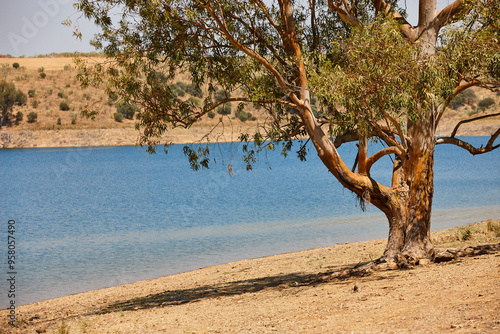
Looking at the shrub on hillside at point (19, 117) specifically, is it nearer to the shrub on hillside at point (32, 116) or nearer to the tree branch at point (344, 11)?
the shrub on hillside at point (32, 116)

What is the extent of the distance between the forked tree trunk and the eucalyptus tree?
15mm

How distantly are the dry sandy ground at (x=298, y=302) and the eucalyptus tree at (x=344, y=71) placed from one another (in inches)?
56.9

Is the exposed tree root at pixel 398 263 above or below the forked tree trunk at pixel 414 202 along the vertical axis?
below

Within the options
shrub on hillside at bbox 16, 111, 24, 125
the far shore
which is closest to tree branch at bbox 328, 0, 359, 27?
the far shore

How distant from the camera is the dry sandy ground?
16.1ft

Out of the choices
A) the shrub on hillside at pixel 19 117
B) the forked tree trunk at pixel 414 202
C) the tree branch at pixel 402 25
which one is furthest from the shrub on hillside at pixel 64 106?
the forked tree trunk at pixel 414 202

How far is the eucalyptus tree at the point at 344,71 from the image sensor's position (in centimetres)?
709

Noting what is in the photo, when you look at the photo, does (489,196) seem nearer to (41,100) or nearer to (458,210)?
(458,210)

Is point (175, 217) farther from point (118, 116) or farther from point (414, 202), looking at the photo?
point (118, 116)

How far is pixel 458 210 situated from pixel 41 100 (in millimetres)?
46751

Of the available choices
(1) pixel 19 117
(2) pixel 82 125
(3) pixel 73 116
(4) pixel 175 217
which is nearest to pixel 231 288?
(4) pixel 175 217

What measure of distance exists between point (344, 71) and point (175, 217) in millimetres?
12089

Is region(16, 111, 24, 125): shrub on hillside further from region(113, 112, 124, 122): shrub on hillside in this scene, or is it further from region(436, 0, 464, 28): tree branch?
region(436, 0, 464, 28): tree branch

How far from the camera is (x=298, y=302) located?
6387 mm
